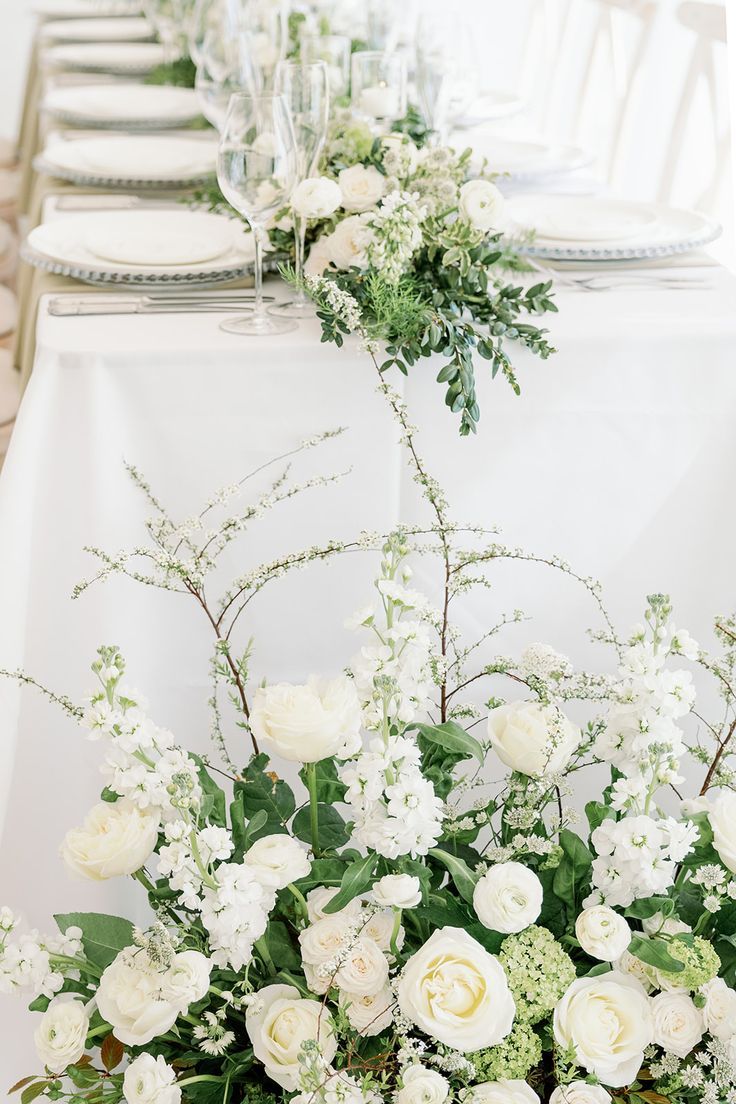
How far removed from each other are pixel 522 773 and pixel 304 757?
18 cm

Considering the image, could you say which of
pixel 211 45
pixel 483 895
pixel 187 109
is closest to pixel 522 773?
pixel 483 895

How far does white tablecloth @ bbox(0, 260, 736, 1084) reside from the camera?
113 cm

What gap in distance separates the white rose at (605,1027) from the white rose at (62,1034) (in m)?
0.30

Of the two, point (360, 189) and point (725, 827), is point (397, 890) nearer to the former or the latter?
point (725, 827)

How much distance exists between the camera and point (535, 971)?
2.65 feet

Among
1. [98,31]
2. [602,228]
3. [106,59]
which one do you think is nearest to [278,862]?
[602,228]

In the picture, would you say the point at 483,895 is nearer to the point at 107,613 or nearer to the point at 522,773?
the point at 522,773

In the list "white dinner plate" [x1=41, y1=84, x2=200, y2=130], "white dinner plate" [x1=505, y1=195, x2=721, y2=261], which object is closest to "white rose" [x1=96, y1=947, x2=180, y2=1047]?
"white dinner plate" [x1=505, y1=195, x2=721, y2=261]

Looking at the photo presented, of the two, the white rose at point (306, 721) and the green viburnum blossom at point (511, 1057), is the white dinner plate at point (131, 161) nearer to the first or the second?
the white rose at point (306, 721)

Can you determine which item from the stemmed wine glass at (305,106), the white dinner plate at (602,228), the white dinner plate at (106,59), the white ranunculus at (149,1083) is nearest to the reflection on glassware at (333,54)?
the white dinner plate at (602,228)

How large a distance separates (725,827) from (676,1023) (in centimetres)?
13

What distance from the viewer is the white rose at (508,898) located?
30.5 inches

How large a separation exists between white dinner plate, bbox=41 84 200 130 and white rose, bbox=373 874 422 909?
1.82 meters

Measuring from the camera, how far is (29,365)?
145 centimetres
